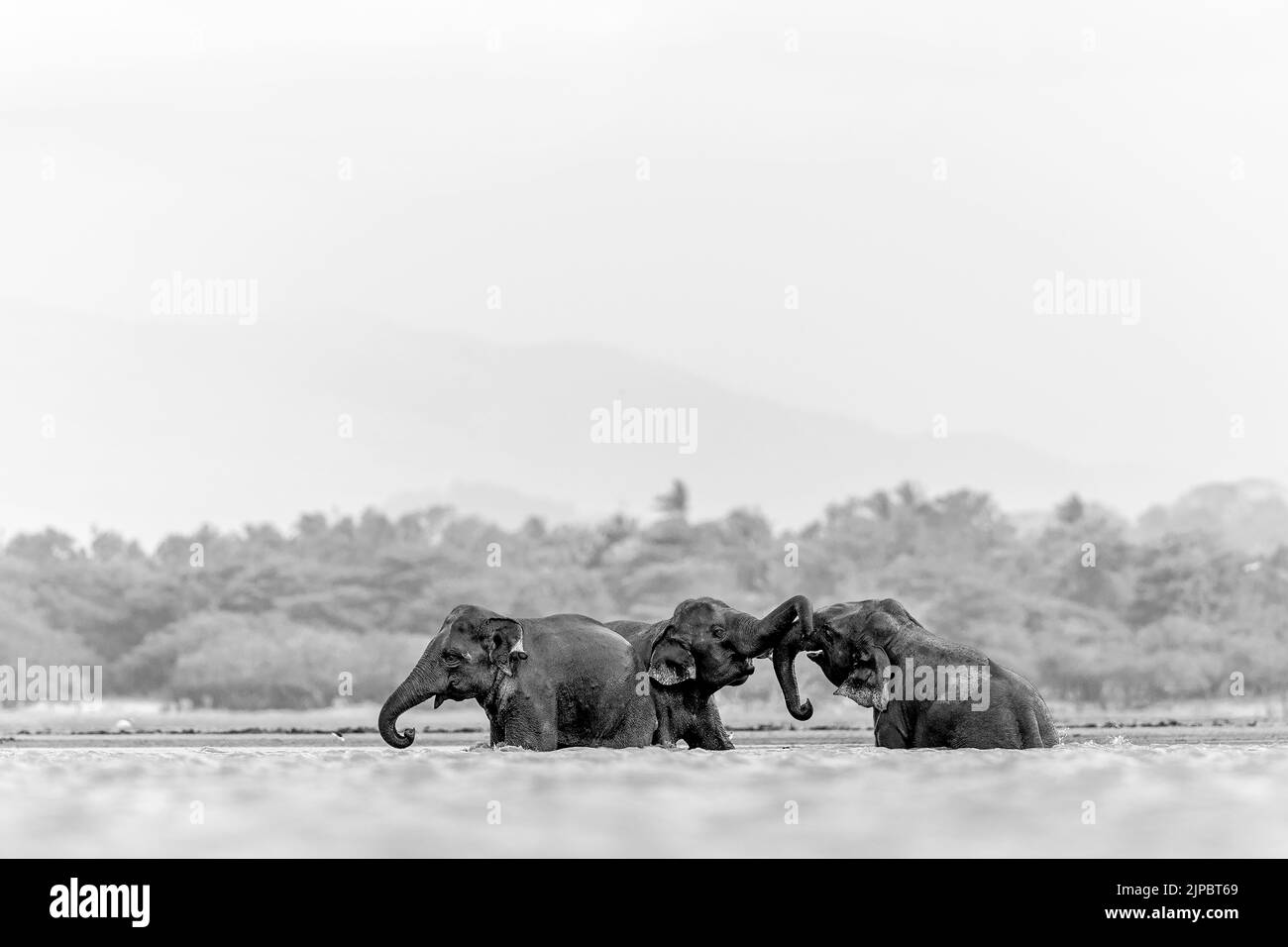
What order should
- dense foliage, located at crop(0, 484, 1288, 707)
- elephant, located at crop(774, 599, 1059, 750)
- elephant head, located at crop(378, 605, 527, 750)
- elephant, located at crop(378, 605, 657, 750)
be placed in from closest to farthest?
elephant, located at crop(774, 599, 1059, 750) < elephant, located at crop(378, 605, 657, 750) < elephant head, located at crop(378, 605, 527, 750) < dense foliage, located at crop(0, 484, 1288, 707)

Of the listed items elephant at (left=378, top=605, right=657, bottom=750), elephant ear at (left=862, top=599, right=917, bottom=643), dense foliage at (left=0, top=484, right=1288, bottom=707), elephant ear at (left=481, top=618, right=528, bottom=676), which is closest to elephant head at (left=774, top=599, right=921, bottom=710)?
elephant ear at (left=862, top=599, right=917, bottom=643)

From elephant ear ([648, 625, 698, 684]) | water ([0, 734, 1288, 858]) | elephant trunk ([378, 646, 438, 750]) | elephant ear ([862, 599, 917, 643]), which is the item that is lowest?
water ([0, 734, 1288, 858])

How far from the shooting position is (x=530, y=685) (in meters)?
20.1

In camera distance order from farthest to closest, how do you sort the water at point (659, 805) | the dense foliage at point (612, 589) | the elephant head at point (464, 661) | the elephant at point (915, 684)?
the dense foliage at point (612, 589), the elephant head at point (464, 661), the elephant at point (915, 684), the water at point (659, 805)

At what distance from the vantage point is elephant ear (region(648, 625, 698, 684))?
68.4ft

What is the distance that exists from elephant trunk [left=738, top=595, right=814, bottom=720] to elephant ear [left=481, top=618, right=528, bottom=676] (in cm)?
215

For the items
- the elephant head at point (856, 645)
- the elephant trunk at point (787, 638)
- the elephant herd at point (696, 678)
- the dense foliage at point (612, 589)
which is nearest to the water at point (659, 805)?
the elephant herd at point (696, 678)

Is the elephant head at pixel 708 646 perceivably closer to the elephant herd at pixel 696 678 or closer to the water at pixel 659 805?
the elephant herd at pixel 696 678

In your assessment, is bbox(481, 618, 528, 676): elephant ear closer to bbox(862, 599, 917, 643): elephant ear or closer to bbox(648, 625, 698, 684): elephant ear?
bbox(648, 625, 698, 684): elephant ear

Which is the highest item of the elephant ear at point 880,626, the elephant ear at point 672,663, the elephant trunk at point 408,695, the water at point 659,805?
the elephant ear at point 880,626

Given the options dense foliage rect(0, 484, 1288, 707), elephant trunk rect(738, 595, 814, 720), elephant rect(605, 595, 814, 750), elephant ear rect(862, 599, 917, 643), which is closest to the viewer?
elephant ear rect(862, 599, 917, 643)

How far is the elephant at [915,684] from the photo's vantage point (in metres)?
Answer: 19.4

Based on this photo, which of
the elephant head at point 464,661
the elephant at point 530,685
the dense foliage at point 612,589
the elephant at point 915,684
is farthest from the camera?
the dense foliage at point 612,589
